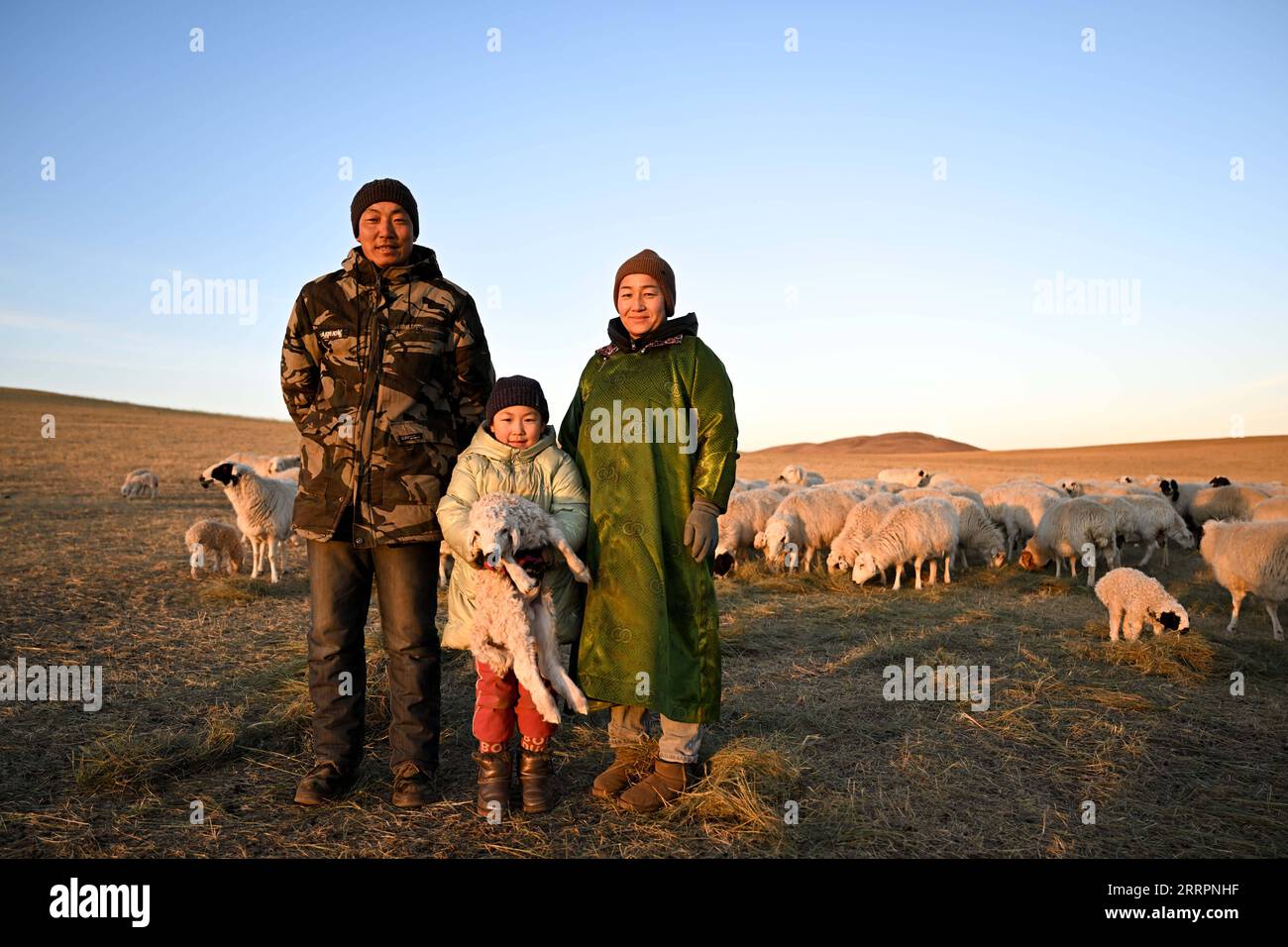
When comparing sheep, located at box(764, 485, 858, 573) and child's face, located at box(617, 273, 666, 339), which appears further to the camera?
sheep, located at box(764, 485, 858, 573)

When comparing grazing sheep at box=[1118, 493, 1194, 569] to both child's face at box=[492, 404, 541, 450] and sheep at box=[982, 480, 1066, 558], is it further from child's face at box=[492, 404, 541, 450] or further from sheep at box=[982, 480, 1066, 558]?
child's face at box=[492, 404, 541, 450]

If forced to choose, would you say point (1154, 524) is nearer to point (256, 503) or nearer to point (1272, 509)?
point (1272, 509)

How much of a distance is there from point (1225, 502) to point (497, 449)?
59.3 ft

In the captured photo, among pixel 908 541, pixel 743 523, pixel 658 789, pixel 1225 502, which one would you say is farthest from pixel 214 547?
pixel 1225 502

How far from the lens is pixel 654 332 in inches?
160

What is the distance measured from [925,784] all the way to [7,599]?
965 cm

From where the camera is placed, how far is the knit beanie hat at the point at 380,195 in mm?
3963

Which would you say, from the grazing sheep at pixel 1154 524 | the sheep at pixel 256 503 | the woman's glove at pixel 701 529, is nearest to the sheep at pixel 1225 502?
the grazing sheep at pixel 1154 524

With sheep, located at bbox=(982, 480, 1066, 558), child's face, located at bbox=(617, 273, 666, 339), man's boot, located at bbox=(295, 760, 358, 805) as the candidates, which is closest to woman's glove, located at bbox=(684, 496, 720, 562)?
child's face, located at bbox=(617, 273, 666, 339)

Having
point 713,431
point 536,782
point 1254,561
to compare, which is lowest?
point 536,782

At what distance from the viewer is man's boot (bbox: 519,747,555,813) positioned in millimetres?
3857

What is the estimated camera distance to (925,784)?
14.4 ft

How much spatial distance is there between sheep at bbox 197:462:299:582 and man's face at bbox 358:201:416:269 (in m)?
7.54

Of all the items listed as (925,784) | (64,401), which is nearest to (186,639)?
(925,784)
